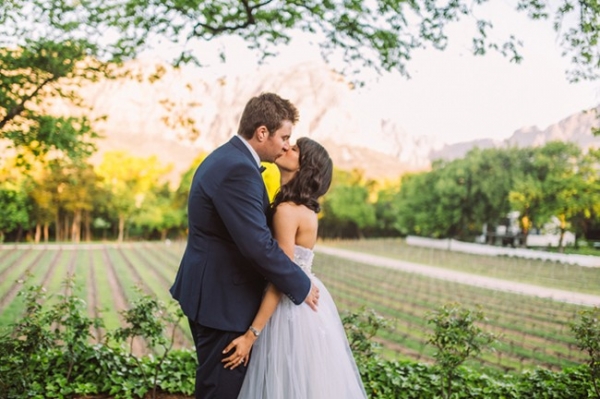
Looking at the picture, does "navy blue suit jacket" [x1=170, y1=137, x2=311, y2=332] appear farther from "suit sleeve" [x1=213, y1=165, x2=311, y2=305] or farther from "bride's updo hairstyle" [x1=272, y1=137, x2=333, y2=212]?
"bride's updo hairstyle" [x1=272, y1=137, x2=333, y2=212]

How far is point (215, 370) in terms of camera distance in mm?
1736

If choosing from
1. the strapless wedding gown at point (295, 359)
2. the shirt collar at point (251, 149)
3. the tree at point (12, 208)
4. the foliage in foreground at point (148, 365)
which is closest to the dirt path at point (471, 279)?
the foliage in foreground at point (148, 365)

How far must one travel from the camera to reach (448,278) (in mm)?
17750

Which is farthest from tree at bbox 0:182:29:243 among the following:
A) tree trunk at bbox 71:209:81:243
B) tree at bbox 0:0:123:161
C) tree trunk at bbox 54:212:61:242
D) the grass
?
the grass

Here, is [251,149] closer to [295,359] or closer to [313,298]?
[313,298]

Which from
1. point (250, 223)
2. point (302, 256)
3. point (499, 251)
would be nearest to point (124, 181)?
point (499, 251)

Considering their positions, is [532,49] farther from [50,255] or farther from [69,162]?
[50,255]

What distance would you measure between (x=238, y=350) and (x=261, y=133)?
0.73 m

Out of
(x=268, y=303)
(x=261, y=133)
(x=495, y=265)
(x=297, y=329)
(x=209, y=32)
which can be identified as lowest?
(x=495, y=265)

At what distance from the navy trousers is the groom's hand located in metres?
0.28

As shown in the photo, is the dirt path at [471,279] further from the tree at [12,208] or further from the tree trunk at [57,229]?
the tree trunk at [57,229]

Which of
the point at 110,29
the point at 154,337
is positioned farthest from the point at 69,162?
the point at 154,337

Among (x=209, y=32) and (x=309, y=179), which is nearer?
(x=309, y=179)

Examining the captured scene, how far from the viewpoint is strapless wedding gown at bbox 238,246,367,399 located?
185 centimetres
